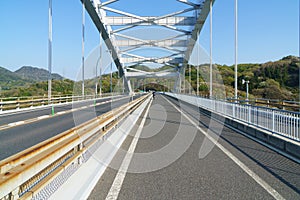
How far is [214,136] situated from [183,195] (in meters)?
6.34

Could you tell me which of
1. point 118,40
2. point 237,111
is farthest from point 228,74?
point 237,111

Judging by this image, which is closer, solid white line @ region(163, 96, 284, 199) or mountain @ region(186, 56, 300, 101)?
solid white line @ region(163, 96, 284, 199)

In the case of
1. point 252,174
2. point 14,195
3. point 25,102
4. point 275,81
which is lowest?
point 252,174

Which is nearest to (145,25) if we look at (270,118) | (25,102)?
(25,102)

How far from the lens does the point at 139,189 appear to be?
14.7 ft

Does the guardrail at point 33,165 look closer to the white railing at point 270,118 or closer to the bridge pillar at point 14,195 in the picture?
the bridge pillar at point 14,195

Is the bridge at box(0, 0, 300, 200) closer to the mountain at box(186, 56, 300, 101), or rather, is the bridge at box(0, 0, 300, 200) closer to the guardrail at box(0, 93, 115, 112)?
the guardrail at box(0, 93, 115, 112)

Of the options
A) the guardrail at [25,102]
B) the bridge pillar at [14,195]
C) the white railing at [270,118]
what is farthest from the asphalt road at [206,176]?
the guardrail at [25,102]

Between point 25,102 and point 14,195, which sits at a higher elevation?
point 25,102

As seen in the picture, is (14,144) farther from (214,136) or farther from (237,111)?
(237,111)

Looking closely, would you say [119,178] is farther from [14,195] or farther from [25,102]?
[25,102]

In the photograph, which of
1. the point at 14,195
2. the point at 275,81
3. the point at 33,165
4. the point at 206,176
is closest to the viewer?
the point at 14,195

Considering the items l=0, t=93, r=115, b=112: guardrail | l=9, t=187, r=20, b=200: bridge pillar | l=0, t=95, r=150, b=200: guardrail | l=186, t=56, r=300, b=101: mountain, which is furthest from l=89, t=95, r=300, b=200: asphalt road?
l=186, t=56, r=300, b=101: mountain

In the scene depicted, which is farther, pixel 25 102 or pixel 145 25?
pixel 145 25
